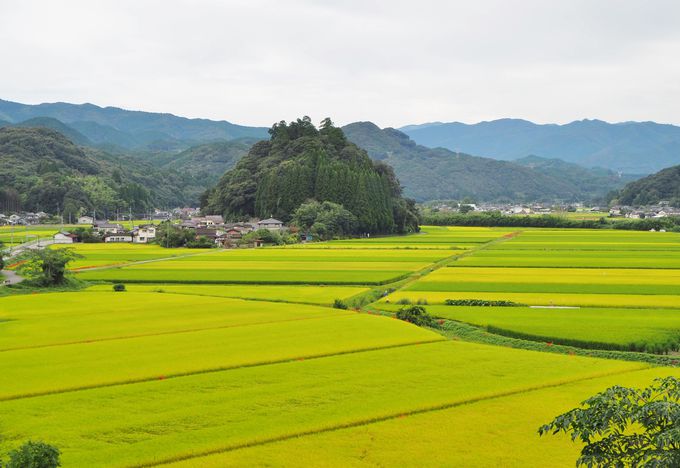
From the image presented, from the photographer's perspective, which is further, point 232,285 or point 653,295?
point 232,285

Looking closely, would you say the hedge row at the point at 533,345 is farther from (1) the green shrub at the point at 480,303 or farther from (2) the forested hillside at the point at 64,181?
(2) the forested hillside at the point at 64,181

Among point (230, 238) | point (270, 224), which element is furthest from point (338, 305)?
point (270, 224)

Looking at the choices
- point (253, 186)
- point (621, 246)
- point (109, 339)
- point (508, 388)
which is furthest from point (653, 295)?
point (253, 186)

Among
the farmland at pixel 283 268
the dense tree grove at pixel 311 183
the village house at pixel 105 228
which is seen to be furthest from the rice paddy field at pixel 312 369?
the dense tree grove at pixel 311 183

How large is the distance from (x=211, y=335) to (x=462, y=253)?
36.8 metres

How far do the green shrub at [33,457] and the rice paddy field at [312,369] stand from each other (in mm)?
1403

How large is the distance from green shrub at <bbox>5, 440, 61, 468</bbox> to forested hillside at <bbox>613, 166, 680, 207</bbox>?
148 m

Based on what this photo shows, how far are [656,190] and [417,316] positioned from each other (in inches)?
5543

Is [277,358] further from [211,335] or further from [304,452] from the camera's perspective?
[304,452]

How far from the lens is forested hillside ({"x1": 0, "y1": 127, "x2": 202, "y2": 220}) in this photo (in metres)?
114

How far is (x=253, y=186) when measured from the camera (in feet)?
317

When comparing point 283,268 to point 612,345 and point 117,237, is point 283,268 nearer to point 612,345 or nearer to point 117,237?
point 612,345

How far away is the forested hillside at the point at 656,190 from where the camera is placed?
14462cm

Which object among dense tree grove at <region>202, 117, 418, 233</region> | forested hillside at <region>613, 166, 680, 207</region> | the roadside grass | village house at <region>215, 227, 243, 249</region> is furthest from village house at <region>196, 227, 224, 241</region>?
forested hillside at <region>613, 166, 680, 207</region>
